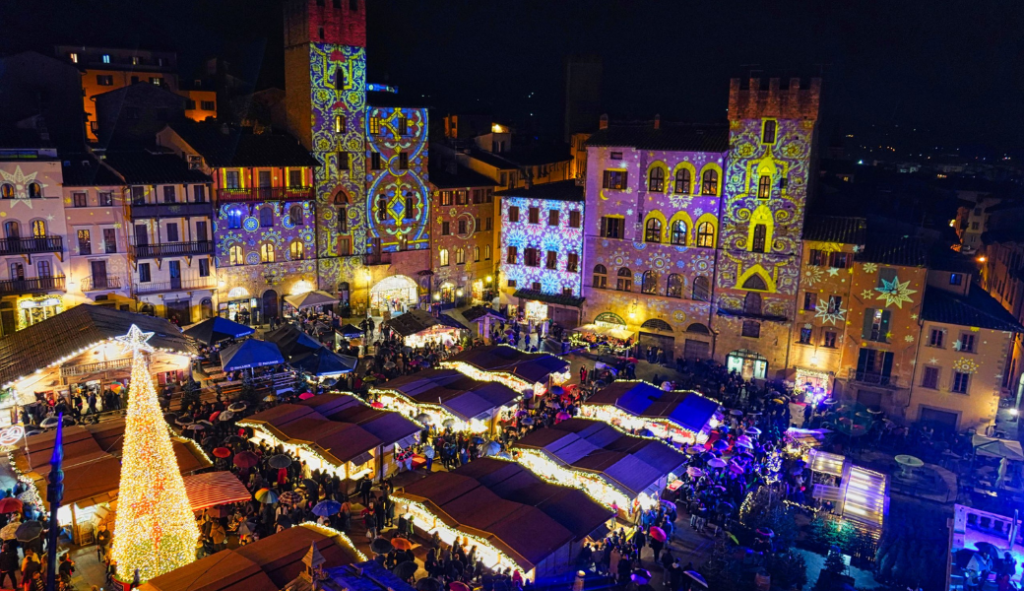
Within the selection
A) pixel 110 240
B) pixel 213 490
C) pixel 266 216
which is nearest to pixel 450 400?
pixel 213 490

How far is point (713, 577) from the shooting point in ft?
68.0

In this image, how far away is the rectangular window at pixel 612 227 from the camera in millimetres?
41478

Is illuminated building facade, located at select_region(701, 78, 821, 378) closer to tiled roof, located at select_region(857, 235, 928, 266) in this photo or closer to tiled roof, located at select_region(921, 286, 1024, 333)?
tiled roof, located at select_region(857, 235, 928, 266)

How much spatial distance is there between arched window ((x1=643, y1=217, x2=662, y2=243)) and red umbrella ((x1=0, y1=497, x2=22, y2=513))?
3089 centimetres

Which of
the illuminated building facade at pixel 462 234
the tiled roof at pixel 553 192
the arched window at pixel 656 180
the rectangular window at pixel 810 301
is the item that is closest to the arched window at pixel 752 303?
the rectangular window at pixel 810 301

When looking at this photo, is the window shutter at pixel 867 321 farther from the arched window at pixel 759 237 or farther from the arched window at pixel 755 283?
the arched window at pixel 759 237

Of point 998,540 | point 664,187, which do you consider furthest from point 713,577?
point 664,187

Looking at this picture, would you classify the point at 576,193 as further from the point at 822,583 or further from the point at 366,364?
the point at 822,583

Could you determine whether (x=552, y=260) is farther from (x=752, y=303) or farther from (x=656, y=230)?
(x=752, y=303)

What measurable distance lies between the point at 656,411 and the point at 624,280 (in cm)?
1510

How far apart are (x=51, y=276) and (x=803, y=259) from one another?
121 feet

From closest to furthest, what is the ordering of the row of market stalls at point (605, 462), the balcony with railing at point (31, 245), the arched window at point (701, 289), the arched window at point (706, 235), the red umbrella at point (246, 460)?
the red umbrella at point (246, 460), the row of market stalls at point (605, 462), the balcony with railing at point (31, 245), the arched window at point (706, 235), the arched window at point (701, 289)

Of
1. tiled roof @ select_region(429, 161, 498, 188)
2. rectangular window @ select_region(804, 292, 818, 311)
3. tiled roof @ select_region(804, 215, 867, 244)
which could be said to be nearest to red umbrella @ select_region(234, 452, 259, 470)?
tiled roof @ select_region(429, 161, 498, 188)

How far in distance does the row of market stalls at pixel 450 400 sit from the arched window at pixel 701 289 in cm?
1550
